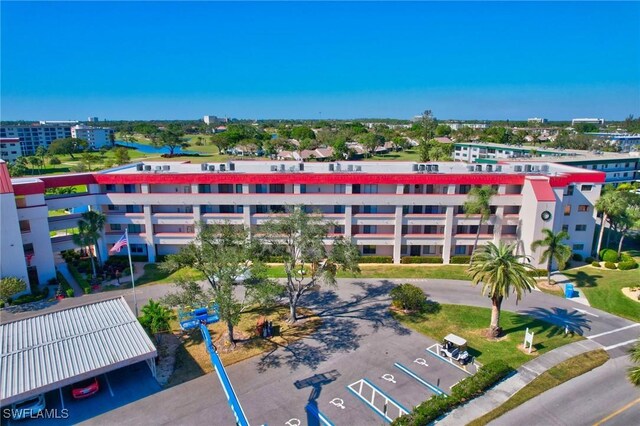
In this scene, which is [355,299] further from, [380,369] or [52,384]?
[52,384]

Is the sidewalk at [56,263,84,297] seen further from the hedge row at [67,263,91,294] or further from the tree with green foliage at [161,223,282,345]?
the tree with green foliage at [161,223,282,345]

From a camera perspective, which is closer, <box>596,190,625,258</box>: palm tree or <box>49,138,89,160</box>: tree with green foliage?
<box>596,190,625,258</box>: palm tree

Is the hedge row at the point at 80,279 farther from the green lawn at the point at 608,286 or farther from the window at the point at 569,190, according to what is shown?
the window at the point at 569,190

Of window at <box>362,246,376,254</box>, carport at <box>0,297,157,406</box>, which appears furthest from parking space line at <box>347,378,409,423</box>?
window at <box>362,246,376,254</box>

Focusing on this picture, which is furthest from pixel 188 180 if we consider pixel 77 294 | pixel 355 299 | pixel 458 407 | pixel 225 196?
pixel 458 407

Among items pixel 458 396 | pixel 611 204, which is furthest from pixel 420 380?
pixel 611 204

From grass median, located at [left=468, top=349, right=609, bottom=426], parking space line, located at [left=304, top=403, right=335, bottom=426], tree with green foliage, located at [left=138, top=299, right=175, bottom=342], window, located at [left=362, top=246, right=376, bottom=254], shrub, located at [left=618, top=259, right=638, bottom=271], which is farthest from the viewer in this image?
window, located at [left=362, top=246, right=376, bottom=254]

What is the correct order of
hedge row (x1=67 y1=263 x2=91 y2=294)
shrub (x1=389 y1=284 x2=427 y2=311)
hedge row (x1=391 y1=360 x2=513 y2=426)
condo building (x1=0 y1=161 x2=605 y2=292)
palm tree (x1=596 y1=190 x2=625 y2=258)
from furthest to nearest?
1. condo building (x1=0 y1=161 x2=605 y2=292)
2. palm tree (x1=596 y1=190 x2=625 y2=258)
3. hedge row (x1=67 y1=263 x2=91 y2=294)
4. shrub (x1=389 y1=284 x2=427 y2=311)
5. hedge row (x1=391 y1=360 x2=513 y2=426)
